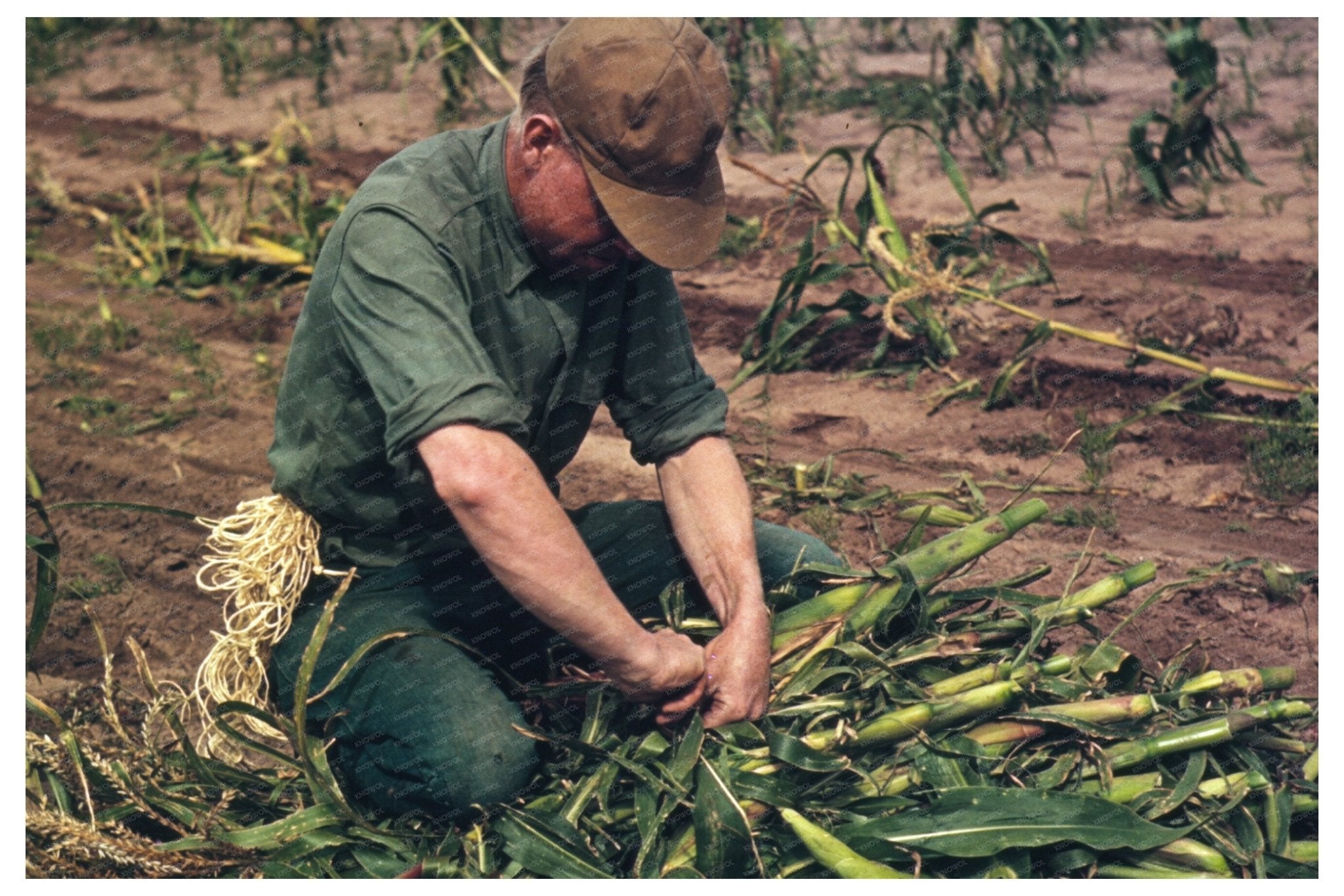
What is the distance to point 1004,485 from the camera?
329cm

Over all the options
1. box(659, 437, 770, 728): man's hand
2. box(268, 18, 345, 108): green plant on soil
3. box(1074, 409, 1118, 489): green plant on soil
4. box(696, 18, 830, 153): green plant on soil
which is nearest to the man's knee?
box(659, 437, 770, 728): man's hand

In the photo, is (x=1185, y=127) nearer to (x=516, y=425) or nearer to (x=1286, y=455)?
(x=1286, y=455)

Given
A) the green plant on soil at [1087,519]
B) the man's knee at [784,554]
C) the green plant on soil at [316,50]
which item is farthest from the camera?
the green plant on soil at [316,50]

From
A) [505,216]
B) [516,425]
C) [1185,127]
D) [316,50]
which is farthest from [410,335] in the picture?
[316,50]

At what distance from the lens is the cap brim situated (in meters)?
1.99

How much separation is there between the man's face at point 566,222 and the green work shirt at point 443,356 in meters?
0.04

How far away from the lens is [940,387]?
4.00 metres

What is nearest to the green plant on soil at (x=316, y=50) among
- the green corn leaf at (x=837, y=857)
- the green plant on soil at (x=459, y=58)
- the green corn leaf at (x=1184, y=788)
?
the green plant on soil at (x=459, y=58)

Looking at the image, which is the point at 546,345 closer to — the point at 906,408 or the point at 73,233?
the point at 906,408

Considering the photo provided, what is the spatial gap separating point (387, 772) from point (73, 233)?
4.57m

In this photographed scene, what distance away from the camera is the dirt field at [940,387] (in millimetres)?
3096

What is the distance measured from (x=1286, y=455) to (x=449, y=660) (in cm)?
244

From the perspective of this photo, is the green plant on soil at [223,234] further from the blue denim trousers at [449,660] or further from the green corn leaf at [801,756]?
the green corn leaf at [801,756]

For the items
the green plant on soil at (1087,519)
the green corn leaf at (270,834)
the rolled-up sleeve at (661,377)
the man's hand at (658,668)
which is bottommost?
the green plant on soil at (1087,519)
